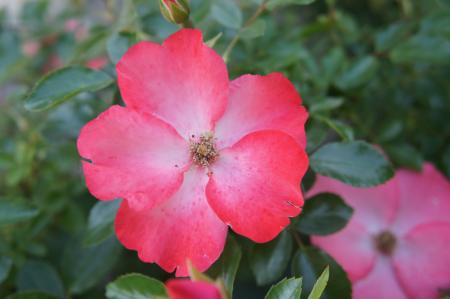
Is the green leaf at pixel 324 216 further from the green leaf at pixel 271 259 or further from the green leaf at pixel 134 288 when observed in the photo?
the green leaf at pixel 134 288

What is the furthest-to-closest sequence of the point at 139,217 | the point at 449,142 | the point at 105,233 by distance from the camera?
1. the point at 449,142
2. the point at 105,233
3. the point at 139,217

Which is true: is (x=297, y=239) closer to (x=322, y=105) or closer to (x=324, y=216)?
(x=324, y=216)

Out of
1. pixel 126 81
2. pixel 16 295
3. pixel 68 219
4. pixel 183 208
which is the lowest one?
pixel 68 219

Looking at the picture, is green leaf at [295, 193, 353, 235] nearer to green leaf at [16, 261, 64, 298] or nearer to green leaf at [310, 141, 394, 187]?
green leaf at [310, 141, 394, 187]

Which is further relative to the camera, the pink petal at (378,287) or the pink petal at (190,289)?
the pink petal at (378,287)

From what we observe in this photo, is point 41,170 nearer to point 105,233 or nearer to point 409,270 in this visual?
point 105,233

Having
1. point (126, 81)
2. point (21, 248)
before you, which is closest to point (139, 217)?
point (126, 81)

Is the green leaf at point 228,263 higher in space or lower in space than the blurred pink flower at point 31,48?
higher

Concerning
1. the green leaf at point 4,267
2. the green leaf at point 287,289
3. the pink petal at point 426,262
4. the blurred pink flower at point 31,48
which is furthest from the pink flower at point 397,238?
the blurred pink flower at point 31,48
